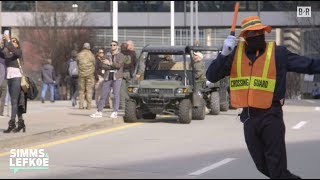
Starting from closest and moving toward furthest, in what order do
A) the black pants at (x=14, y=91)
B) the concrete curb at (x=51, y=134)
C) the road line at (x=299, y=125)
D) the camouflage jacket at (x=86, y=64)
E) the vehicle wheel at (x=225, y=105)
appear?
1. the concrete curb at (x=51, y=134)
2. the black pants at (x=14, y=91)
3. the road line at (x=299, y=125)
4. the camouflage jacket at (x=86, y=64)
5. the vehicle wheel at (x=225, y=105)

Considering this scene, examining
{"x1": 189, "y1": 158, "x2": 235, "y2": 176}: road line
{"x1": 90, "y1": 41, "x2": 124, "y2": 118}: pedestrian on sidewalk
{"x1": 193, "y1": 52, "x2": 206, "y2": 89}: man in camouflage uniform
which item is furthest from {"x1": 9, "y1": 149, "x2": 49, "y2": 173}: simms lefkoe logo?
{"x1": 193, "y1": 52, "x2": 206, "y2": 89}: man in camouflage uniform

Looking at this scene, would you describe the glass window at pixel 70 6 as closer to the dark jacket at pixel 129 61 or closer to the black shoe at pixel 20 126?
the dark jacket at pixel 129 61

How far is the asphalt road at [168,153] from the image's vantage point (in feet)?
29.5

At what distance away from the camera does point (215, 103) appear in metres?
18.4

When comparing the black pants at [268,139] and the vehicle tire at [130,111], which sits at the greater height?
the black pants at [268,139]

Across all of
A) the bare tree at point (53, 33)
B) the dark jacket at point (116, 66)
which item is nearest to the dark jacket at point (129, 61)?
the dark jacket at point (116, 66)

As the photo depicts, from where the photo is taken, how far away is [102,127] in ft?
49.9

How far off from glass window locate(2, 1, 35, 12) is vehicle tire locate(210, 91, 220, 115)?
3021cm

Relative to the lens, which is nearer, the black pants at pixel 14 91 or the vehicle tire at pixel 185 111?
the black pants at pixel 14 91

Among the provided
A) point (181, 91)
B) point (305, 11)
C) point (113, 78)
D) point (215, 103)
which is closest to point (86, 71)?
point (113, 78)

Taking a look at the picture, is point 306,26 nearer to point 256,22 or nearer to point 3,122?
point 3,122

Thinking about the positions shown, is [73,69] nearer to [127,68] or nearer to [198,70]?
[127,68]

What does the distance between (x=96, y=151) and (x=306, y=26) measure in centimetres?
2340

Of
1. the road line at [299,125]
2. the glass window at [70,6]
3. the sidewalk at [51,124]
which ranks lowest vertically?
the road line at [299,125]
